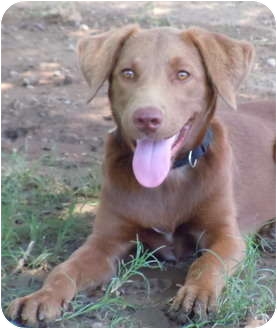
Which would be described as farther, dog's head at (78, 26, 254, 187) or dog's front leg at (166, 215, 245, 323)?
dog's head at (78, 26, 254, 187)

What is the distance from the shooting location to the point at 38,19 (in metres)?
9.66

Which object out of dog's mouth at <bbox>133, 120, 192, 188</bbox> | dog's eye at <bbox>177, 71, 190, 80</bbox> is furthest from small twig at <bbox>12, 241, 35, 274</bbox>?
dog's eye at <bbox>177, 71, 190, 80</bbox>

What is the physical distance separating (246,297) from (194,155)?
2.90 ft

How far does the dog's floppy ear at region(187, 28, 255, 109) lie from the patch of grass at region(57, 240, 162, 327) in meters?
0.92

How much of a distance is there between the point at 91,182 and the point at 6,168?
2.02 feet

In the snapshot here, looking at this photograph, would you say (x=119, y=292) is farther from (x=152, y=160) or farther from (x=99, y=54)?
(x=99, y=54)

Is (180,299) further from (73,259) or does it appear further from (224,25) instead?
(224,25)

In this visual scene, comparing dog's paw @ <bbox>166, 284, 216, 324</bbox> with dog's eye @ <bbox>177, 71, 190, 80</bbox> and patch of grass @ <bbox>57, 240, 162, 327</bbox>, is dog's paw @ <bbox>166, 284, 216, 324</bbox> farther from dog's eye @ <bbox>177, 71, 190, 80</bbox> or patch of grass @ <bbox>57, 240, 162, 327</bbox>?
dog's eye @ <bbox>177, 71, 190, 80</bbox>

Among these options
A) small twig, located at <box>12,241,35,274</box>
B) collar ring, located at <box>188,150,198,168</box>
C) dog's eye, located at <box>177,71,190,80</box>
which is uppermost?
dog's eye, located at <box>177,71,190,80</box>

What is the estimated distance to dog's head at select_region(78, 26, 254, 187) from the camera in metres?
4.29

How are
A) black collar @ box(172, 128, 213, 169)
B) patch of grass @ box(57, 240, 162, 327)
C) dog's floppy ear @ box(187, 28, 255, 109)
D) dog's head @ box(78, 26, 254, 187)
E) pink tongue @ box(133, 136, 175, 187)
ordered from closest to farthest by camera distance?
1. patch of grass @ box(57, 240, 162, 327)
2. dog's head @ box(78, 26, 254, 187)
3. pink tongue @ box(133, 136, 175, 187)
4. dog's floppy ear @ box(187, 28, 255, 109)
5. black collar @ box(172, 128, 213, 169)

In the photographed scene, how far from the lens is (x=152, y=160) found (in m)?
4.42

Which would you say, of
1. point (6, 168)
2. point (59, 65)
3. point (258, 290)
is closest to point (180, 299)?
point (258, 290)

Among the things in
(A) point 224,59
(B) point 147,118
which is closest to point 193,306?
(B) point 147,118
